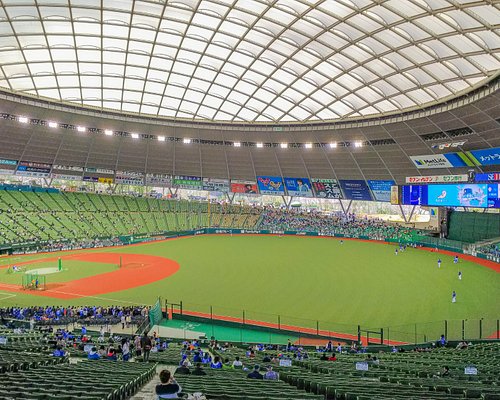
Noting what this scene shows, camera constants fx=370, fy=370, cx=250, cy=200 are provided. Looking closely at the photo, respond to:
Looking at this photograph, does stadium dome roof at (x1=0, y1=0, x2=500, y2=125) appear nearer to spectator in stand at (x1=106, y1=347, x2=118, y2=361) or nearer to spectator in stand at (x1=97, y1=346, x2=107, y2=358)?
spectator in stand at (x1=106, y1=347, x2=118, y2=361)

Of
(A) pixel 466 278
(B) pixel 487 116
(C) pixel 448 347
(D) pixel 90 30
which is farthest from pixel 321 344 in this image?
(D) pixel 90 30

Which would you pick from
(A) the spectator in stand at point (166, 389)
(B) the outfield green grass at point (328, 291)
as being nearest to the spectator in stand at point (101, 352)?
(A) the spectator in stand at point (166, 389)

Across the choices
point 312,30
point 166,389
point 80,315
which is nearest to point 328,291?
point 80,315

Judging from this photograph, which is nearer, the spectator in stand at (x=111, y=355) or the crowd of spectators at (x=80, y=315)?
the spectator in stand at (x=111, y=355)

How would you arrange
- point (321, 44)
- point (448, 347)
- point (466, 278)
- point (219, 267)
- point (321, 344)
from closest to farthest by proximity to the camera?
1. point (448, 347)
2. point (321, 344)
3. point (466, 278)
4. point (219, 267)
5. point (321, 44)

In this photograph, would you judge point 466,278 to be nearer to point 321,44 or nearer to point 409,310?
point 409,310

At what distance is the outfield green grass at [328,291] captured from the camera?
84.2 feet

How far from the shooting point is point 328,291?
31.4 m

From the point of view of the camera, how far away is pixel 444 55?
4184 centimetres

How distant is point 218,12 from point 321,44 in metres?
13.3

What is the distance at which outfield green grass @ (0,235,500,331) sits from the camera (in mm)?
25656

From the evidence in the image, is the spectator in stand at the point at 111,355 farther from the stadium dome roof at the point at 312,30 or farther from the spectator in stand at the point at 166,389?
the stadium dome roof at the point at 312,30

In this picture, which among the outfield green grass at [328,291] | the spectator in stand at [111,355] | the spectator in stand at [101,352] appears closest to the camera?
the spectator in stand at [101,352]

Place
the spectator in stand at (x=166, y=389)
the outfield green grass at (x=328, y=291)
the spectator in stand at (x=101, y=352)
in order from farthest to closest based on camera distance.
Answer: the outfield green grass at (x=328, y=291)
the spectator in stand at (x=101, y=352)
the spectator in stand at (x=166, y=389)
